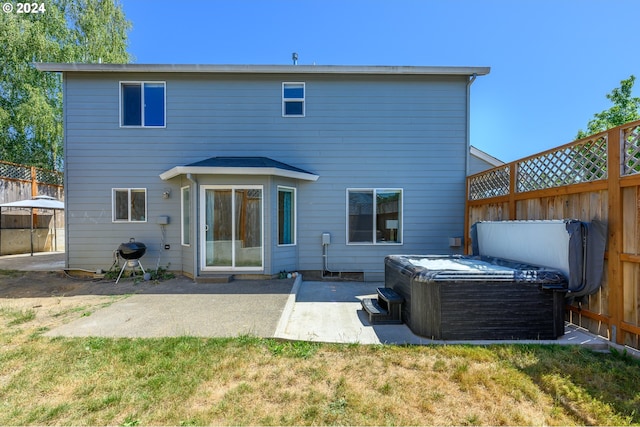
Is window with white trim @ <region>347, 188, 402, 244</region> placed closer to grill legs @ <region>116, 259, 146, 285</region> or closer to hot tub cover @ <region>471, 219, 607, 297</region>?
hot tub cover @ <region>471, 219, 607, 297</region>

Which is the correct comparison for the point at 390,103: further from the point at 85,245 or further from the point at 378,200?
the point at 85,245

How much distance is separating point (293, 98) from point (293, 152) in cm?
137

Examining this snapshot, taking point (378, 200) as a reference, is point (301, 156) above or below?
above

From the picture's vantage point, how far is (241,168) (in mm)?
6137

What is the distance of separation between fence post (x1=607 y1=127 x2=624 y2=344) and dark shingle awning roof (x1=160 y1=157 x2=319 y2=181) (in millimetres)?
5098

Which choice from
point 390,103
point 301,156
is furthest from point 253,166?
point 390,103

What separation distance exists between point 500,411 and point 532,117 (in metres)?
20.3

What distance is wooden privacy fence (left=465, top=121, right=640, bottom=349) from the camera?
3.14 metres

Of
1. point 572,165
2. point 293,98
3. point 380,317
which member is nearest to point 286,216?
point 293,98

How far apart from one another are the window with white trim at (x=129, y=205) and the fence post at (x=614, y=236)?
8696 millimetres

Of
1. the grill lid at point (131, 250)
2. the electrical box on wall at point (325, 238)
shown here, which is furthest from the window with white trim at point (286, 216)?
the grill lid at point (131, 250)

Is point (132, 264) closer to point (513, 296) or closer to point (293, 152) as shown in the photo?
point (293, 152)

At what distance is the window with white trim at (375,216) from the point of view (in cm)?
725

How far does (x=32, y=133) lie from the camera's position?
1404 cm
